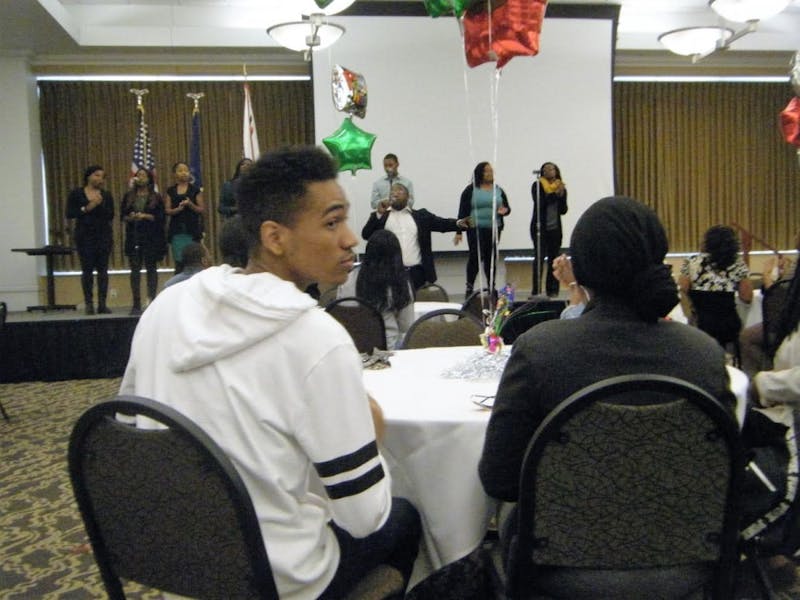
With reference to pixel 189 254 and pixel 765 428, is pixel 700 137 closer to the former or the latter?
pixel 189 254

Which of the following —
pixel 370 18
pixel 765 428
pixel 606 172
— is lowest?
pixel 765 428

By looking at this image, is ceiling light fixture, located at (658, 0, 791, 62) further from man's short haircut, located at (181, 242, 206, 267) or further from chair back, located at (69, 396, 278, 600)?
chair back, located at (69, 396, 278, 600)

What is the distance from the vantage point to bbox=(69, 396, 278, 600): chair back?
3.79 ft

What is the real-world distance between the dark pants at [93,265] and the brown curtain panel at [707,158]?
6.81m

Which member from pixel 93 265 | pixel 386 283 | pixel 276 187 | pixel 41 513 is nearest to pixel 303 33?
pixel 93 265

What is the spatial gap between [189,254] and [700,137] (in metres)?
8.50

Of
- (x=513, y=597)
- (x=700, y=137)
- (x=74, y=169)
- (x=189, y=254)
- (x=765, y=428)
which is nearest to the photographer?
(x=513, y=597)

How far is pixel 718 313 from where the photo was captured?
5.10 m

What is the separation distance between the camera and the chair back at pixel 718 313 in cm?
506

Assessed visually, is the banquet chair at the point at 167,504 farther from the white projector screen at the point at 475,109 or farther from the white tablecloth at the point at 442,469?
the white projector screen at the point at 475,109

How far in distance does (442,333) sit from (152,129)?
7.69 m

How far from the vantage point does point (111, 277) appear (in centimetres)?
977

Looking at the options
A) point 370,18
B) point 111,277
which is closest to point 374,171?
point 370,18

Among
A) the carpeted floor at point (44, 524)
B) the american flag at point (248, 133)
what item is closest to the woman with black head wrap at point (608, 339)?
the carpeted floor at point (44, 524)
